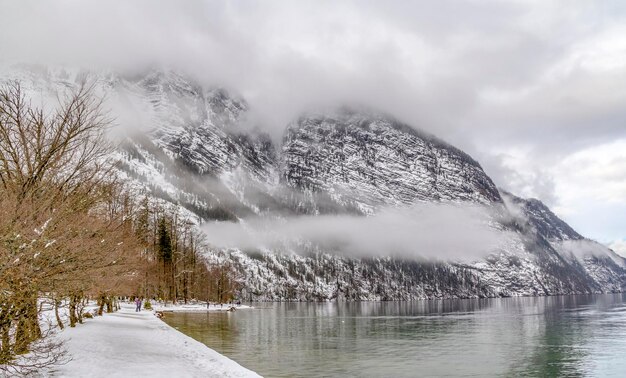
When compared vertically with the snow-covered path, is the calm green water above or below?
below

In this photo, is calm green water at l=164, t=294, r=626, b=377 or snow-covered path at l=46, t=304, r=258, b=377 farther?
calm green water at l=164, t=294, r=626, b=377

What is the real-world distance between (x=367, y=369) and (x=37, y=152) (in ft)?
93.0

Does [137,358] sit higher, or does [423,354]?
[137,358]

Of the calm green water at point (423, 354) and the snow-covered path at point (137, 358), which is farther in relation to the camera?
A: the calm green water at point (423, 354)

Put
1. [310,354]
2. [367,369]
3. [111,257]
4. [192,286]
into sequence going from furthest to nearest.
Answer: [192,286] < [310,354] < [367,369] < [111,257]

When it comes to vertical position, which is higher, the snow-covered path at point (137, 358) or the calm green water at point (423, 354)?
the snow-covered path at point (137, 358)

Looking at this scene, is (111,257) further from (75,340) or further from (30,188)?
(75,340)

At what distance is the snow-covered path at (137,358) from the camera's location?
24612 millimetres

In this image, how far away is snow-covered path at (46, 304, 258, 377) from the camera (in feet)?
80.7

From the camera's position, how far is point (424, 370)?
129 feet

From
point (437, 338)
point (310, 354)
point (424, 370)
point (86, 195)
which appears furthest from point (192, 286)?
point (86, 195)

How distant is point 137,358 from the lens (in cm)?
2938

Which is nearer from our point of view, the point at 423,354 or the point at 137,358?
the point at 137,358

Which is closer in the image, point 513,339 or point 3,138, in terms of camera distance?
point 3,138
